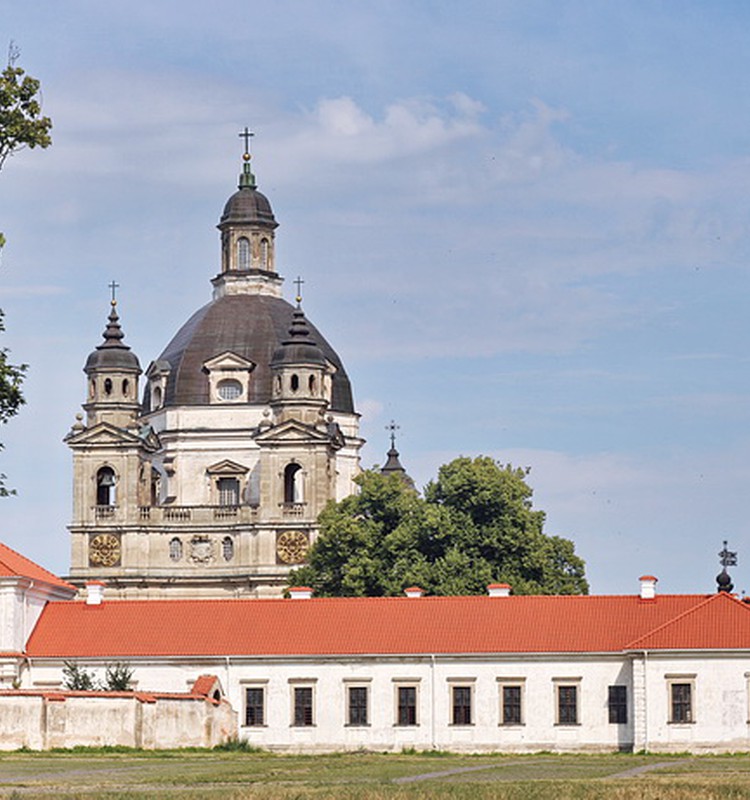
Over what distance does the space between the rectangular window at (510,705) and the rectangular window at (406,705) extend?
2.48 metres

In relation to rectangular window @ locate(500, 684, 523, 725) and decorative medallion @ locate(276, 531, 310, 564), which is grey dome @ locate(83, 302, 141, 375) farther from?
rectangular window @ locate(500, 684, 523, 725)

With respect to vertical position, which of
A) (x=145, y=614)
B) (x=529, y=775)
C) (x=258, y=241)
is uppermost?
(x=258, y=241)

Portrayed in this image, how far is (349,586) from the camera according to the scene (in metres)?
92.4

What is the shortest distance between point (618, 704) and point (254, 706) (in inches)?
406

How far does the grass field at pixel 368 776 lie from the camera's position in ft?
139

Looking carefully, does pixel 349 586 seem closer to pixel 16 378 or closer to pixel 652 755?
pixel 652 755

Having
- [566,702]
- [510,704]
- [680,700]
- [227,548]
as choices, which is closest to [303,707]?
[510,704]

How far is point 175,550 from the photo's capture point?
12219cm

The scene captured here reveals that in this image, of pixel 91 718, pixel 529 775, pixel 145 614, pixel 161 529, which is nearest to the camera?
pixel 529 775

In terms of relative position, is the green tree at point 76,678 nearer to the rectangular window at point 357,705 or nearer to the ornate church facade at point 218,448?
the rectangular window at point 357,705

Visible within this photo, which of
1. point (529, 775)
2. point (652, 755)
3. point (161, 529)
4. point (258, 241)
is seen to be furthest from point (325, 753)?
point (258, 241)

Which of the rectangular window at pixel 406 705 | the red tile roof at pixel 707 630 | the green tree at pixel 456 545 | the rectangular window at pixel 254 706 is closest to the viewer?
the red tile roof at pixel 707 630

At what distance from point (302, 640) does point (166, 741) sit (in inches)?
327


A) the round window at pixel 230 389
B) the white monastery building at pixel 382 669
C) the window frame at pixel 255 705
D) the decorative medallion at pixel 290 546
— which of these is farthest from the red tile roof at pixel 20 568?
the round window at pixel 230 389
